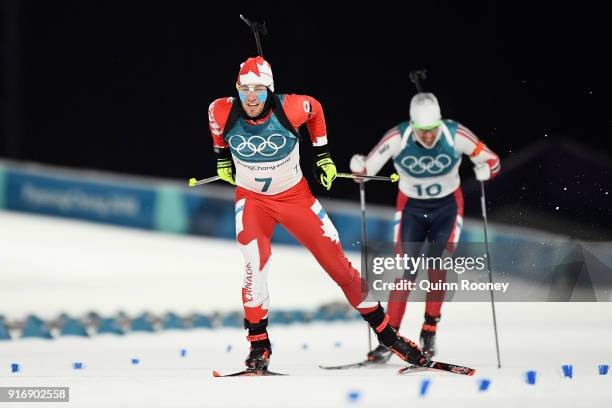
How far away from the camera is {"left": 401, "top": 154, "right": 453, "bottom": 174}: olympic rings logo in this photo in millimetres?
6602

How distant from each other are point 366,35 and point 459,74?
2.94m

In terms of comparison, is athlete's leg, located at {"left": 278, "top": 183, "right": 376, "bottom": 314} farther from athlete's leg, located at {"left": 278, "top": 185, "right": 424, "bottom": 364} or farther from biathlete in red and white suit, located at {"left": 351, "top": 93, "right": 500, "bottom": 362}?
biathlete in red and white suit, located at {"left": 351, "top": 93, "right": 500, "bottom": 362}

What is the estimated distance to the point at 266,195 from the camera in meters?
5.56

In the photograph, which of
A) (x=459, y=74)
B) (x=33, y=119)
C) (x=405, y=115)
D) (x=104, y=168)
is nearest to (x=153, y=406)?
(x=459, y=74)

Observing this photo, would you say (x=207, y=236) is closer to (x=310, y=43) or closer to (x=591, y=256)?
(x=310, y=43)

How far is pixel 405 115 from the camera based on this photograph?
555 inches

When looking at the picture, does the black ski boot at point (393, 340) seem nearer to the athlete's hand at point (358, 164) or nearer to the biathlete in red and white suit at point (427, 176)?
the biathlete in red and white suit at point (427, 176)

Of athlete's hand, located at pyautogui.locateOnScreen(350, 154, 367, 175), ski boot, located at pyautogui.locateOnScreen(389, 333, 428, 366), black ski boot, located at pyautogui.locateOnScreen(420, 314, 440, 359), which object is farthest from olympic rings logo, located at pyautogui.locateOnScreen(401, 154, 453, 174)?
ski boot, located at pyautogui.locateOnScreen(389, 333, 428, 366)

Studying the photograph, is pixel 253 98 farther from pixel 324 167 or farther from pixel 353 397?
pixel 353 397

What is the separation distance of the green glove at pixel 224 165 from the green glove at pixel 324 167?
1.74ft

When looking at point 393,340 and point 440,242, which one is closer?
point 393,340

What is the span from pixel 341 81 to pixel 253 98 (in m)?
8.87

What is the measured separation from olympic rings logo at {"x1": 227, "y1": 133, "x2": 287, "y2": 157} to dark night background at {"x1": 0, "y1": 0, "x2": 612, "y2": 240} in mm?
1895

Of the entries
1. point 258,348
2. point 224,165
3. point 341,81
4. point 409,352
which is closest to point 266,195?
point 224,165
